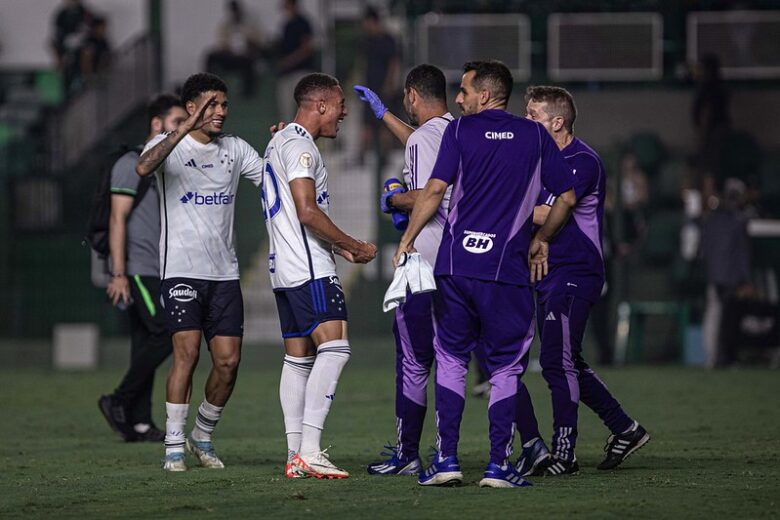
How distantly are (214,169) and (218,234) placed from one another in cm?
39

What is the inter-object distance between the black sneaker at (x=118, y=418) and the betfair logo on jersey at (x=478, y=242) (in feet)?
12.9

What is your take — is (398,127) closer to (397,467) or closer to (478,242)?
(478,242)

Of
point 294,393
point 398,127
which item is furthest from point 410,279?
point 398,127

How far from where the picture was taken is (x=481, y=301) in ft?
23.0

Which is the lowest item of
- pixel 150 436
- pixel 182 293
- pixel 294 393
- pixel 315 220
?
pixel 150 436

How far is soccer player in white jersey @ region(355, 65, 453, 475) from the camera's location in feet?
24.8

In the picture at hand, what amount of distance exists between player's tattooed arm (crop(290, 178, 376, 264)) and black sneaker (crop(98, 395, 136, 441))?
10.2ft

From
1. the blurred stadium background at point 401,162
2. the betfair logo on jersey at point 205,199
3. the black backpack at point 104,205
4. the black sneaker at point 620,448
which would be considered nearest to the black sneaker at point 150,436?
the black backpack at point 104,205

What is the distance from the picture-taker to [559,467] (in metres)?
7.68

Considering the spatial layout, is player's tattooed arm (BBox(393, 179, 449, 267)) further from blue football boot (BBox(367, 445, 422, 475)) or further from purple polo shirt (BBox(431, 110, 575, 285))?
blue football boot (BBox(367, 445, 422, 475))

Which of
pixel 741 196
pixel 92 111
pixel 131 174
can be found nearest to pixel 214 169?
pixel 131 174

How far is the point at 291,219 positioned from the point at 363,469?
1.51 m

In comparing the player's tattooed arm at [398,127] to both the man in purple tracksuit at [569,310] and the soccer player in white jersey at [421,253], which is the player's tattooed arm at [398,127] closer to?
the soccer player in white jersey at [421,253]

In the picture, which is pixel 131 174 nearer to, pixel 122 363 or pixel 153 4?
pixel 122 363
